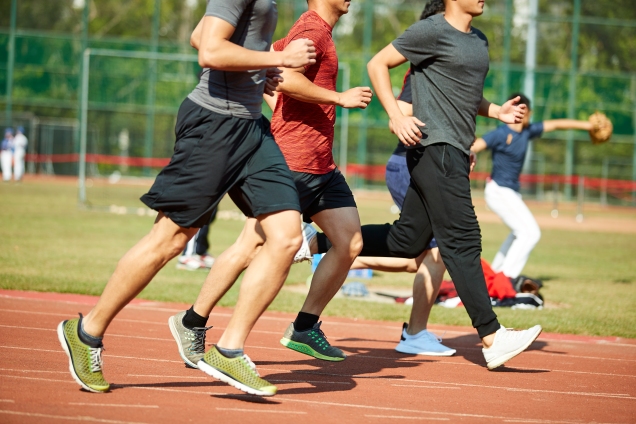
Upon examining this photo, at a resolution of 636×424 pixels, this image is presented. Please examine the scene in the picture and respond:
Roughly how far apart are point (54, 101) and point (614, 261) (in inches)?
1218

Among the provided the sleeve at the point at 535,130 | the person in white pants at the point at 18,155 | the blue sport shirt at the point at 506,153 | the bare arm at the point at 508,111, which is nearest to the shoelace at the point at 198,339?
the bare arm at the point at 508,111

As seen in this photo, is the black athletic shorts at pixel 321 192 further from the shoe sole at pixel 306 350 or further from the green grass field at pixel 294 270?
the green grass field at pixel 294 270

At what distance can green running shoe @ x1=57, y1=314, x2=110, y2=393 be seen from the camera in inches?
183

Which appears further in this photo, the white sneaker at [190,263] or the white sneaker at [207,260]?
the white sneaker at [207,260]

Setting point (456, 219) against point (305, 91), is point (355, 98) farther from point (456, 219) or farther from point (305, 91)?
point (456, 219)

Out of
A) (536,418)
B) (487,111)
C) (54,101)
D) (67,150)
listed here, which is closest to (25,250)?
(487,111)

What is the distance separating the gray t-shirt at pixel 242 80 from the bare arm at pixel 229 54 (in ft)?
0.53

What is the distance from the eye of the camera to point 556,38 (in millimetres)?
46844

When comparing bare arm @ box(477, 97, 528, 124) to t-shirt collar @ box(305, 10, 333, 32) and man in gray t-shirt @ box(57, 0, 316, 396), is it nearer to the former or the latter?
t-shirt collar @ box(305, 10, 333, 32)

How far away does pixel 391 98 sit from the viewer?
607 cm

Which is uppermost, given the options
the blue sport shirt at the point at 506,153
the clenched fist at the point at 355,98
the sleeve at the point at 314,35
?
the sleeve at the point at 314,35

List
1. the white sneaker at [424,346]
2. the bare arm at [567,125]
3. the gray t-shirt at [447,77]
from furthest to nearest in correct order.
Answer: the bare arm at [567,125]
the white sneaker at [424,346]
the gray t-shirt at [447,77]

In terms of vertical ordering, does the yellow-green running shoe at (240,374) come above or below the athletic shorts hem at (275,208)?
below

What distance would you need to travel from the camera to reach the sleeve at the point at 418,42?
6.05 m
